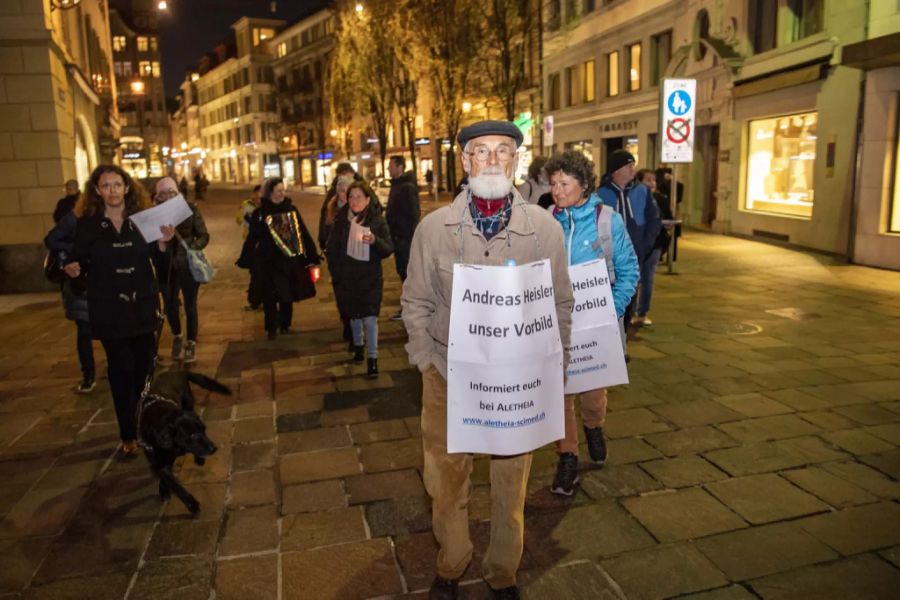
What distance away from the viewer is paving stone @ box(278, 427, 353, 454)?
198 inches

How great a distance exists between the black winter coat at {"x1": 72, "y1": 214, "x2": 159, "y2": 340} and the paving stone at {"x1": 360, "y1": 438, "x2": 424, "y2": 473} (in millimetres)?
1767

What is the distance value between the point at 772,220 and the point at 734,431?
12.8 meters

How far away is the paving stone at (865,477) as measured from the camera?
413 centimetres

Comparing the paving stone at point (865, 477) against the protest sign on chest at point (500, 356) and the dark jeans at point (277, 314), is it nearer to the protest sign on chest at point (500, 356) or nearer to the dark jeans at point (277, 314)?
the protest sign on chest at point (500, 356)

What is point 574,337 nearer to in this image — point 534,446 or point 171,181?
point 534,446

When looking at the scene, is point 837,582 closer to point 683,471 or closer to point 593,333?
point 683,471

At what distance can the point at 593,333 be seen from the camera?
4.17 metres

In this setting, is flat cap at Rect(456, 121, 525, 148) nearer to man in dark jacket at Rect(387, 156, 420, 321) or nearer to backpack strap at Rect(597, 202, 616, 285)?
backpack strap at Rect(597, 202, 616, 285)

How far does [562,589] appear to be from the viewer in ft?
10.7

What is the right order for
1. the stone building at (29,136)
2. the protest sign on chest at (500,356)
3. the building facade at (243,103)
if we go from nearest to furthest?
the protest sign on chest at (500,356)
the stone building at (29,136)
the building facade at (243,103)

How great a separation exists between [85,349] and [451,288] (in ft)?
15.6

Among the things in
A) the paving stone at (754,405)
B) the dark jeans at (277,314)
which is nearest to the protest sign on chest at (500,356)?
the paving stone at (754,405)

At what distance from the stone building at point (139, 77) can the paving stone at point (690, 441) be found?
80.4 metres

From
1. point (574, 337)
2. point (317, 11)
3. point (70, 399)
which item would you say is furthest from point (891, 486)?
point (317, 11)
